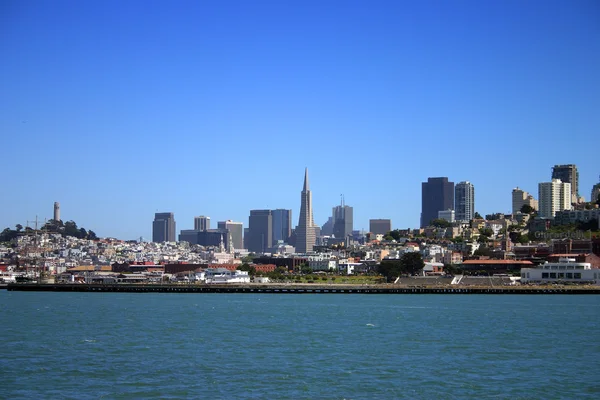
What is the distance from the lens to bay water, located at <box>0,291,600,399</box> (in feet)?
90.5

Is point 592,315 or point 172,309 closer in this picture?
point 592,315

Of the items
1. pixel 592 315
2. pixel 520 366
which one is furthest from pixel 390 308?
pixel 520 366

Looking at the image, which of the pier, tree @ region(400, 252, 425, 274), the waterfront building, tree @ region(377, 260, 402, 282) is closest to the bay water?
the pier

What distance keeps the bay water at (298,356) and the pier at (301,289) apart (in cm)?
4091

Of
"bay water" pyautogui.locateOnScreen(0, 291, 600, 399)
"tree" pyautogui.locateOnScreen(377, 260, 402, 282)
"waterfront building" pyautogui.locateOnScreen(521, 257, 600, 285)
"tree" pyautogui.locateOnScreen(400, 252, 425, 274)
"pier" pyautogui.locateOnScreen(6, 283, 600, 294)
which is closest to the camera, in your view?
"bay water" pyautogui.locateOnScreen(0, 291, 600, 399)

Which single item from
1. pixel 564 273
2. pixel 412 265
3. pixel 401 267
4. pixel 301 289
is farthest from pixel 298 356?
pixel 412 265

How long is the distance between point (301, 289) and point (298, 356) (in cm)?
6928

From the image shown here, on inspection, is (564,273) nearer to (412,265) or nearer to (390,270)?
(390,270)

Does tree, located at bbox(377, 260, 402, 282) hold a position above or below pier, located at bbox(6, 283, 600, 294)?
above

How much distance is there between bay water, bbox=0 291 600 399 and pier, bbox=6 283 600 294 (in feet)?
134

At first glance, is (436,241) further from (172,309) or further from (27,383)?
(27,383)

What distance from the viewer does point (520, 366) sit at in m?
32.8

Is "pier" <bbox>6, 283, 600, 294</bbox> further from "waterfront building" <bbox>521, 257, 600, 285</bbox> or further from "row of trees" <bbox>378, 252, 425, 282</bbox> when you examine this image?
"row of trees" <bbox>378, 252, 425, 282</bbox>

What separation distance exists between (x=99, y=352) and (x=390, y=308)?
117 feet
